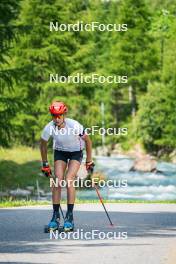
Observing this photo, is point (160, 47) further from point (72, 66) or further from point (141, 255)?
point (141, 255)

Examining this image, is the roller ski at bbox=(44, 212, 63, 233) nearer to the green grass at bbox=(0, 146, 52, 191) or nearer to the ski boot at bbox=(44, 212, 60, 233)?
the ski boot at bbox=(44, 212, 60, 233)

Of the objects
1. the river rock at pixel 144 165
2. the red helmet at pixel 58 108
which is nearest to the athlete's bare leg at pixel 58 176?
the red helmet at pixel 58 108

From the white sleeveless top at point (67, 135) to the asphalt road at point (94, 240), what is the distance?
4.15ft

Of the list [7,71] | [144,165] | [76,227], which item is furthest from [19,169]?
[76,227]

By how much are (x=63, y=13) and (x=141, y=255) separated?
41.0m

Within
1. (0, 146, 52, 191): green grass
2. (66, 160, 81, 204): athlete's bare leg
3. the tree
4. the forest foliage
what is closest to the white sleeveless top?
(66, 160, 81, 204): athlete's bare leg

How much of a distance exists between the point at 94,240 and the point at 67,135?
1.49 metres

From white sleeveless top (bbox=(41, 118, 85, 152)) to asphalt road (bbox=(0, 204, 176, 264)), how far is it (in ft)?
4.15

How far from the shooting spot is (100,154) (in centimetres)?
6800

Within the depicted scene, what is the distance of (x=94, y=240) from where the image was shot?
37.7 ft

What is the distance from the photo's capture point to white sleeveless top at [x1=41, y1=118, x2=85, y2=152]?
37.0ft

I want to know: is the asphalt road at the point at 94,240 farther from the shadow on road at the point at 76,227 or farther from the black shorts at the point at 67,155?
the black shorts at the point at 67,155

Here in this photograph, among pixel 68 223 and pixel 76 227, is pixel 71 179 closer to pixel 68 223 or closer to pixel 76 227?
pixel 68 223

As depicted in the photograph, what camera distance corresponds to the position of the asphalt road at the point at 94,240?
974 centimetres
